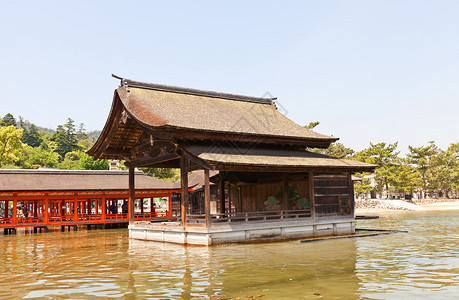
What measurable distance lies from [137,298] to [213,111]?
1697 centimetres

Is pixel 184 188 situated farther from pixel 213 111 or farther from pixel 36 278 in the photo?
pixel 36 278

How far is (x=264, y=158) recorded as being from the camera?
2159cm

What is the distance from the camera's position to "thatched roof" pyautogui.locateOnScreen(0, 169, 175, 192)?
111ft

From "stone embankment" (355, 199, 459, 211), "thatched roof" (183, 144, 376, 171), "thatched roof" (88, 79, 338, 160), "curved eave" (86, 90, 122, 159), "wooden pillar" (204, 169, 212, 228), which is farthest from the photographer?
"stone embankment" (355, 199, 459, 211)

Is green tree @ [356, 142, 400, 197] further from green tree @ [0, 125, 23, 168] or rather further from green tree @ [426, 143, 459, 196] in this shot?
green tree @ [0, 125, 23, 168]

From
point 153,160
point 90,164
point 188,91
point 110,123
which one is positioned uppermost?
point 188,91

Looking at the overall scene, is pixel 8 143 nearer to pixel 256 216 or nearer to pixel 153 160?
pixel 153 160

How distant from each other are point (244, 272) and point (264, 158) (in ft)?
31.2

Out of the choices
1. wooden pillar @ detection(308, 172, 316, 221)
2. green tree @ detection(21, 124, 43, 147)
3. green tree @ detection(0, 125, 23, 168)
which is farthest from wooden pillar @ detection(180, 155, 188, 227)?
green tree @ detection(21, 124, 43, 147)

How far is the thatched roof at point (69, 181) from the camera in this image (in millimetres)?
33844

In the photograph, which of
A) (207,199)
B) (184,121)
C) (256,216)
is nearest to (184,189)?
(207,199)

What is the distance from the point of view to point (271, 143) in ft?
80.1

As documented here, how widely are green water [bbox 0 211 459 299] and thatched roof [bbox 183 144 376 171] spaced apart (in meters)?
3.87

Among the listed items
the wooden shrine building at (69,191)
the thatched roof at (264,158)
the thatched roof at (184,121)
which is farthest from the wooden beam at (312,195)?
the wooden shrine building at (69,191)
